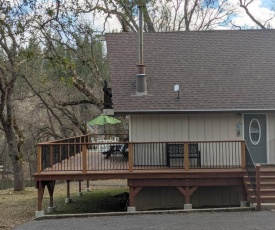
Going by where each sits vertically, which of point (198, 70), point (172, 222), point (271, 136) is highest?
point (198, 70)

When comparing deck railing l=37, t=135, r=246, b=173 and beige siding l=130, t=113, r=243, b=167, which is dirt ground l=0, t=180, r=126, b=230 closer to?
deck railing l=37, t=135, r=246, b=173

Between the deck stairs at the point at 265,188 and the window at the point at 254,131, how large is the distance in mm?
1673

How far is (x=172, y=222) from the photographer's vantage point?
10.4 metres

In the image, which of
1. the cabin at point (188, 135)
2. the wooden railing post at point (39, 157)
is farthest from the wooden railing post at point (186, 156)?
the wooden railing post at point (39, 157)

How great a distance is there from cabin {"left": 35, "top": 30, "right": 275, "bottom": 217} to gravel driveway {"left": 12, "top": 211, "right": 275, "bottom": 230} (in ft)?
3.49

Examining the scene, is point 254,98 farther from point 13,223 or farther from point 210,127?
point 13,223

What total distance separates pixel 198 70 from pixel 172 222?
7357mm

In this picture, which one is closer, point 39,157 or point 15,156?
point 39,157

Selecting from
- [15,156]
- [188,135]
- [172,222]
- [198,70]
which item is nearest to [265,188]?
[188,135]

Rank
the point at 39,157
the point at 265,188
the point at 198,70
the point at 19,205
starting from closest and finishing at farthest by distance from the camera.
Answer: the point at 265,188, the point at 39,157, the point at 198,70, the point at 19,205

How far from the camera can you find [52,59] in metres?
7.94

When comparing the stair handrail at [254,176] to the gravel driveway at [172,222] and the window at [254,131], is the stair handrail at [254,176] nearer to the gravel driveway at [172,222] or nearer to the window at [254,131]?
the gravel driveway at [172,222]

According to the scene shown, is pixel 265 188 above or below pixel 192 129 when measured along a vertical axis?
below

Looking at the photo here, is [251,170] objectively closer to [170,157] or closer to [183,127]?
[170,157]
